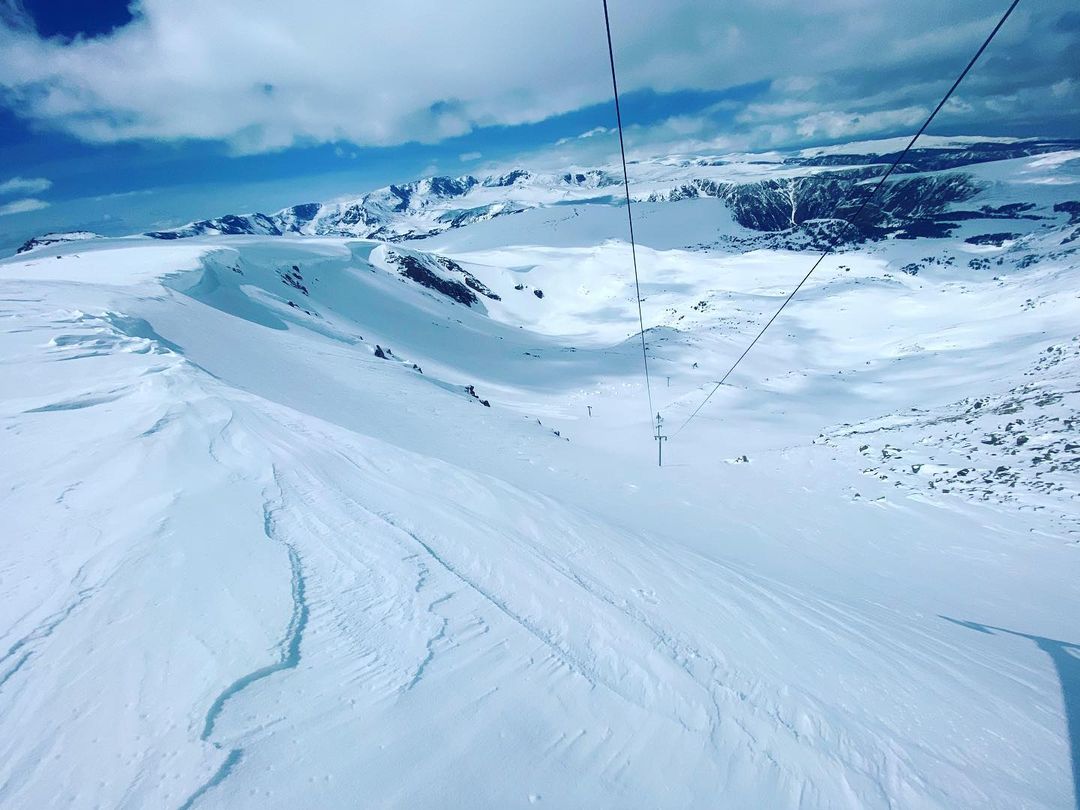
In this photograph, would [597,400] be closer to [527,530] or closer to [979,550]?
[979,550]

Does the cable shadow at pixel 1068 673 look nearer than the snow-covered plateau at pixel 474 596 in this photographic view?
No

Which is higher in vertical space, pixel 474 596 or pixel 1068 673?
pixel 474 596

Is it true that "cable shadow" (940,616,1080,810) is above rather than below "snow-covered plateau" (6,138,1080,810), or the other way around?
below

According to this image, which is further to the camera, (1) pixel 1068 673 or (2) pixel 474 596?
(1) pixel 1068 673

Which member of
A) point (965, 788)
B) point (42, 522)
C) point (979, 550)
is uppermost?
point (42, 522)

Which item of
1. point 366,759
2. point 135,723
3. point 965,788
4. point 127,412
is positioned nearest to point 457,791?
point 366,759

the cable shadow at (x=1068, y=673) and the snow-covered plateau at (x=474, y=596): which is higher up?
the snow-covered plateau at (x=474, y=596)

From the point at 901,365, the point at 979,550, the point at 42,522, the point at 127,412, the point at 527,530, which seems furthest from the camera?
the point at 901,365

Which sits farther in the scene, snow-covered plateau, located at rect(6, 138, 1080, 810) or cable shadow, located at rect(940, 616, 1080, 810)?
cable shadow, located at rect(940, 616, 1080, 810)
